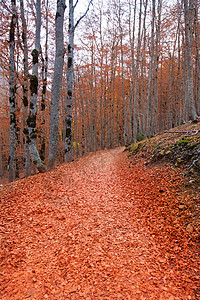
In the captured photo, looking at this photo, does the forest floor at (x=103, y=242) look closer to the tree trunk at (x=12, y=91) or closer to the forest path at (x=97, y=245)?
the forest path at (x=97, y=245)

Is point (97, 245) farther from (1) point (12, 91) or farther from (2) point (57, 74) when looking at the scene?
(1) point (12, 91)

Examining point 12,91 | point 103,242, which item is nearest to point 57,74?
point 12,91

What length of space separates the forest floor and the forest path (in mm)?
13

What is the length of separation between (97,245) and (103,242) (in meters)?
0.14

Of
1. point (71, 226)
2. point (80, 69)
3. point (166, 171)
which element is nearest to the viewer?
point (71, 226)

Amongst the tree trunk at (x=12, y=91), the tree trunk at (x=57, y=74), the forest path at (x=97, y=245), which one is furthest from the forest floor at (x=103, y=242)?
the tree trunk at (x=12, y=91)

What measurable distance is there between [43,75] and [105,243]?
44.6 feet

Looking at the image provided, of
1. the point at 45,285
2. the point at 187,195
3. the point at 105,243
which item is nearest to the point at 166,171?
the point at 187,195

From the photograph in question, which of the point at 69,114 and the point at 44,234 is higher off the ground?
the point at 69,114

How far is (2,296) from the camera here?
1.94m

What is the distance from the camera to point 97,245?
9.53 ft

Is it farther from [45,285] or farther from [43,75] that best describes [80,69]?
[45,285]

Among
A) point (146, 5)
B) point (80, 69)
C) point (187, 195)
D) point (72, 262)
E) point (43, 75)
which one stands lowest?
point (72, 262)

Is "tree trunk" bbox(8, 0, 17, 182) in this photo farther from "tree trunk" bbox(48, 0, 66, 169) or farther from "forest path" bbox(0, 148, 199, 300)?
"forest path" bbox(0, 148, 199, 300)
